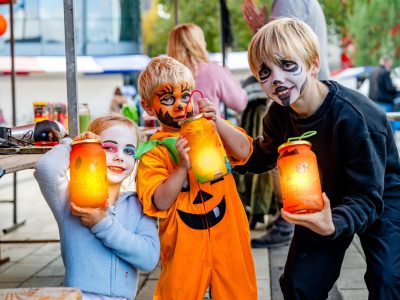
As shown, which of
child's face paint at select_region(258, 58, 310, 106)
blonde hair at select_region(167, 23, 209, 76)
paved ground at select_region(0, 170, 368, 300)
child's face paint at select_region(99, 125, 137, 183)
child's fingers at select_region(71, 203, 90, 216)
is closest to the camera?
child's fingers at select_region(71, 203, 90, 216)

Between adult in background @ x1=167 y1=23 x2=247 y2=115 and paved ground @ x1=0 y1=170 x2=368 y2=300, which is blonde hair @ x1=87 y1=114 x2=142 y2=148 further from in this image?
adult in background @ x1=167 y1=23 x2=247 y2=115

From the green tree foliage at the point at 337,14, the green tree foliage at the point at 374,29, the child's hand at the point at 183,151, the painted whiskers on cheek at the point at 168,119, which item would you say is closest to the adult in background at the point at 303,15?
the painted whiskers on cheek at the point at 168,119

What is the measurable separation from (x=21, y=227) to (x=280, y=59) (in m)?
4.96

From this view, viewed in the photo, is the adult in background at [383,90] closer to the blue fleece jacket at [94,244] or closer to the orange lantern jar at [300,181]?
the blue fleece jacket at [94,244]

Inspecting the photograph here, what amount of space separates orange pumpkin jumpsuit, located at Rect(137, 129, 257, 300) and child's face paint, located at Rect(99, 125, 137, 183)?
10 centimetres

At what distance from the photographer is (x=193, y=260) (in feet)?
9.39

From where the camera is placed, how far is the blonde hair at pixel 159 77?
9.71 ft

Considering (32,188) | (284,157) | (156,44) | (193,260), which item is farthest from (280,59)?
(156,44)

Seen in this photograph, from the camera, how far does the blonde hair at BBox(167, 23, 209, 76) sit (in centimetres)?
495

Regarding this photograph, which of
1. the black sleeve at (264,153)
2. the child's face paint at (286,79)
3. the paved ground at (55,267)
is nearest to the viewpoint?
the child's face paint at (286,79)

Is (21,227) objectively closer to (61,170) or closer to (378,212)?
(61,170)

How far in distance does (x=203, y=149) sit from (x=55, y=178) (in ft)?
1.90

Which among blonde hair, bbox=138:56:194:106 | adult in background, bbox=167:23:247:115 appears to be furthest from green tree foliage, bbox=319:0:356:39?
blonde hair, bbox=138:56:194:106

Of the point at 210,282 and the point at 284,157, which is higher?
the point at 284,157
